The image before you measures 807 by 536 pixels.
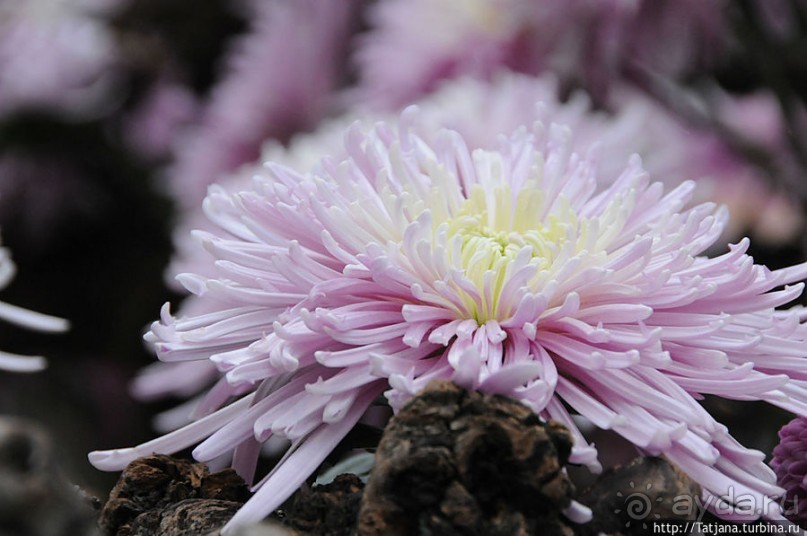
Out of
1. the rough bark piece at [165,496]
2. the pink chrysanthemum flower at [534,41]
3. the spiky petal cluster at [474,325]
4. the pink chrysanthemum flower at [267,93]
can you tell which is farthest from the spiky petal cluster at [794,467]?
the pink chrysanthemum flower at [267,93]

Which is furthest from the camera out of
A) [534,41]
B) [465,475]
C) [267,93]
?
[267,93]

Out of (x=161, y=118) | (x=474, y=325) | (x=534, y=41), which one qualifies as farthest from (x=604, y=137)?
(x=161, y=118)

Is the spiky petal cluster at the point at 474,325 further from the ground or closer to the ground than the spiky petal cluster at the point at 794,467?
further from the ground

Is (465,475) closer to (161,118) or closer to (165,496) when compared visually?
(165,496)

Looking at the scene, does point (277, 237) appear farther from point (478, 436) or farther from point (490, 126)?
point (490, 126)

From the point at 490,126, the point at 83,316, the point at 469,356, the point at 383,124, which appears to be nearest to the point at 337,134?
the point at 490,126

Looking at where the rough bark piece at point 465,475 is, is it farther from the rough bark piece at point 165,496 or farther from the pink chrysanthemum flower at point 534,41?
the pink chrysanthemum flower at point 534,41

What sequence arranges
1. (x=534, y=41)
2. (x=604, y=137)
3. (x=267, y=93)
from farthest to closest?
(x=267, y=93)
(x=534, y=41)
(x=604, y=137)
